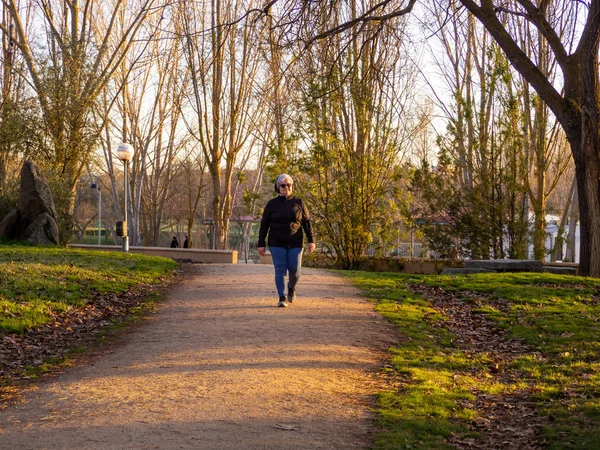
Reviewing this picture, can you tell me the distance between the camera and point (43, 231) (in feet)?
73.7

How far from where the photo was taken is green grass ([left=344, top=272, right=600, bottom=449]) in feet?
19.7

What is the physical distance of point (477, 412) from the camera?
21.8 feet

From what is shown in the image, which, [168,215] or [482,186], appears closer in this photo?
[482,186]

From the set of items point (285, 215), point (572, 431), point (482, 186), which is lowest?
point (572, 431)

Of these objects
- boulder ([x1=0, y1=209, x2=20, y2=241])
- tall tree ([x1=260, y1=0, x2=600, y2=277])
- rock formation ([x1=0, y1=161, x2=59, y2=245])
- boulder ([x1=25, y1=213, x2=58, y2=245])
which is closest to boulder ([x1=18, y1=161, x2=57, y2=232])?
rock formation ([x1=0, y1=161, x2=59, y2=245])

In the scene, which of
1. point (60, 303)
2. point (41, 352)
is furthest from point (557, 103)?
point (41, 352)

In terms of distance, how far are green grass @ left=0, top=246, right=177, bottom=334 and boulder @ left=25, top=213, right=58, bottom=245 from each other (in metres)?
1.90

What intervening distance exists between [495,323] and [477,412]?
16.3ft

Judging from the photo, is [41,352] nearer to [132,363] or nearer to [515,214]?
[132,363]

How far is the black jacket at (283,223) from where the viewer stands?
11.2m

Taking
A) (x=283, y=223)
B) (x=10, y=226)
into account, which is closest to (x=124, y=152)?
(x=10, y=226)

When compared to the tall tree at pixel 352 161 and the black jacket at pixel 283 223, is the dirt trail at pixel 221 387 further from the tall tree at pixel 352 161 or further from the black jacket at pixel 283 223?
the tall tree at pixel 352 161

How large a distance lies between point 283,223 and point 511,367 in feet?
13.0

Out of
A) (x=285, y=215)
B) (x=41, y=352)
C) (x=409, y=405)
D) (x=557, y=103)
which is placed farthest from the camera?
(x=557, y=103)
